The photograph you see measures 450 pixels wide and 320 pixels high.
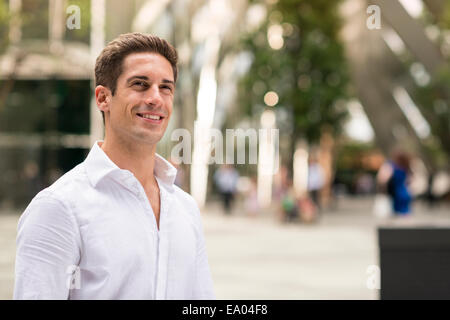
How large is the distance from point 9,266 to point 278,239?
8126 mm

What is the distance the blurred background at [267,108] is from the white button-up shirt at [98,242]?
9.18 feet

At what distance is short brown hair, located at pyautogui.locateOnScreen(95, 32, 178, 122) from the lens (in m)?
1.88

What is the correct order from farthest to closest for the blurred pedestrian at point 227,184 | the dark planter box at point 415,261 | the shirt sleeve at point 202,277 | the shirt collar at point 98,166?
the blurred pedestrian at point 227,184 < the dark planter box at point 415,261 < the shirt sleeve at point 202,277 < the shirt collar at point 98,166

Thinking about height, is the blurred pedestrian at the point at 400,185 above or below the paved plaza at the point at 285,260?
above

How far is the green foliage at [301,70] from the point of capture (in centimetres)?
2464

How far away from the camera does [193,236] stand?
1.99 metres

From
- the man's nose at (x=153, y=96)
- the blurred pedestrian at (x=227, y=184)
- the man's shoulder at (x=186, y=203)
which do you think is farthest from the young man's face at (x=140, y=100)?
the blurred pedestrian at (x=227, y=184)

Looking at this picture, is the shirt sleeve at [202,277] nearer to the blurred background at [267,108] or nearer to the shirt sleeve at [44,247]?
the shirt sleeve at [44,247]

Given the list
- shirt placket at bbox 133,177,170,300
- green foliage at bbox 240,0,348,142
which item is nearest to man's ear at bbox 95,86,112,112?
shirt placket at bbox 133,177,170,300

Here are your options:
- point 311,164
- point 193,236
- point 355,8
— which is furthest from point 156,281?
point 355,8

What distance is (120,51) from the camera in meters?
1.88

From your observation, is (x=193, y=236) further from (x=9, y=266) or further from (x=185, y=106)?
(x=185, y=106)

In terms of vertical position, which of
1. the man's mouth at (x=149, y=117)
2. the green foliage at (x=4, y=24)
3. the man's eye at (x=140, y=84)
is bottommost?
the man's mouth at (x=149, y=117)
